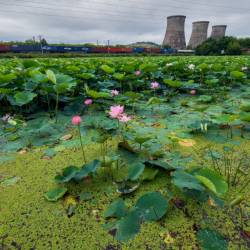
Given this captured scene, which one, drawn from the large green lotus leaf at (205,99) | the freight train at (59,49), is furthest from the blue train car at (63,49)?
the large green lotus leaf at (205,99)

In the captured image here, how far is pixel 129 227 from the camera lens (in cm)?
58

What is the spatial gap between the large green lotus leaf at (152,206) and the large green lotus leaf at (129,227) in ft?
0.08

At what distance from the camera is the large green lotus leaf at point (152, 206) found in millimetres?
626

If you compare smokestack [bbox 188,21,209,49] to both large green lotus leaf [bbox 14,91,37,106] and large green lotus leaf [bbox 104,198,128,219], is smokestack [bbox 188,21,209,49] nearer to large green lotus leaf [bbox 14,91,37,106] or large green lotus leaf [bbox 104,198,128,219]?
large green lotus leaf [bbox 14,91,37,106]

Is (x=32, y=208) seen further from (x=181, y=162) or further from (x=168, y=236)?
(x=181, y=162)

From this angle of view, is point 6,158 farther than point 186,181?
Yes

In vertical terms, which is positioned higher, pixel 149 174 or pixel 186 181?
pixel 186 181

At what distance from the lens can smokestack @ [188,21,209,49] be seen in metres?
30.0

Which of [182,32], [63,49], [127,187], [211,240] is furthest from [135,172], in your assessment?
[182,32]

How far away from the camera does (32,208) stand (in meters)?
0.76

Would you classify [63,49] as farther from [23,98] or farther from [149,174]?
[149,174]

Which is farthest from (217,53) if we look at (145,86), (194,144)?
(194,144)

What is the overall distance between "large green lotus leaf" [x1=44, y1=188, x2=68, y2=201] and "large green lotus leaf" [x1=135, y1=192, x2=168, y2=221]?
287 mm

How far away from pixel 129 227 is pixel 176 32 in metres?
31.2
